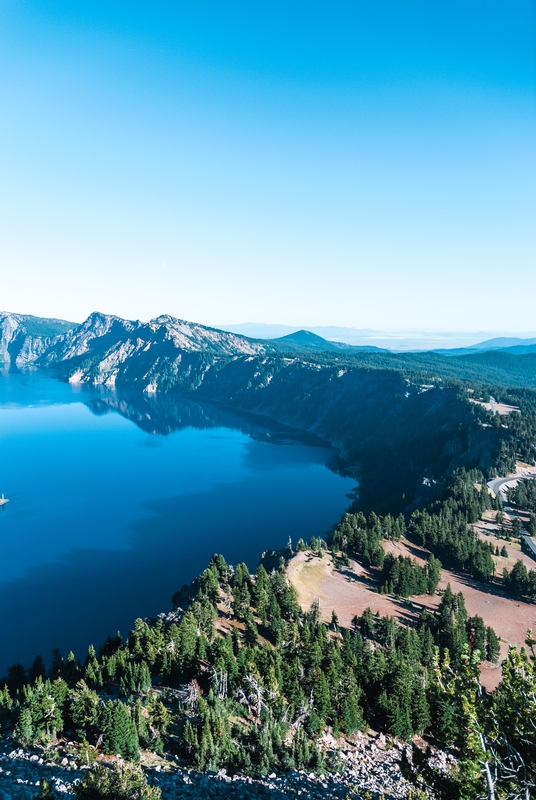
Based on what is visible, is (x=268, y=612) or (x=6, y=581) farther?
(x=6, y=581)

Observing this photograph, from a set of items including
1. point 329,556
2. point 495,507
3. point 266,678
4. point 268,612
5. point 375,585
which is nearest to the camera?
point 266,678

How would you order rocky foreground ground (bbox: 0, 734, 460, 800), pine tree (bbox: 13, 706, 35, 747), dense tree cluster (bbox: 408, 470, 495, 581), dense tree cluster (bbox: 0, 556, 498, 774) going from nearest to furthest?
1. rocky foreground ground (bbox: 0, 734, 460, 800)
2. pine tree (bbox: 13, 706, 35, 747)
3. dense tree cluster (bbox: 0, 556, 498, 774)
4. dense tree cluster (bbox: 408, 470, 495, 581)

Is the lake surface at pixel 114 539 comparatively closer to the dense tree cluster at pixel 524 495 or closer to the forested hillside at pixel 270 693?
the forested hillside at pixel 270 693

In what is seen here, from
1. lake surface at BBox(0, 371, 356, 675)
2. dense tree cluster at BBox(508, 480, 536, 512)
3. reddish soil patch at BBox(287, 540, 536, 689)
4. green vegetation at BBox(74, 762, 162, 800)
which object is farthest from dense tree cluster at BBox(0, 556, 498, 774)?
dense tree cluster at BBox(508, 480, 536, 512)

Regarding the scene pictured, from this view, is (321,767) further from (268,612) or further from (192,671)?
(268,612)

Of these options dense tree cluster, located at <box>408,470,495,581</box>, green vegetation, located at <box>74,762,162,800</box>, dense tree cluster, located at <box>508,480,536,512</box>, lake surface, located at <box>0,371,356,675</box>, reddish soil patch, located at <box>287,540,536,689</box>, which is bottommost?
lake surface, located at <box>0,371,356,675</box>

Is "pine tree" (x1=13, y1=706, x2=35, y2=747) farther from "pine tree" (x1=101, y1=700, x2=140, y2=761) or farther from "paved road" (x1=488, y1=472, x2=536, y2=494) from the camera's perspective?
"paved road" (x1=488, y1=472, x2=536, y2=494)

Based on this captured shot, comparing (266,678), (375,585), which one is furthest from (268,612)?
(375,585)

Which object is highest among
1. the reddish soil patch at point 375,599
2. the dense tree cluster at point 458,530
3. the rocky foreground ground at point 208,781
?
the rocky foreground ground at point 208,781

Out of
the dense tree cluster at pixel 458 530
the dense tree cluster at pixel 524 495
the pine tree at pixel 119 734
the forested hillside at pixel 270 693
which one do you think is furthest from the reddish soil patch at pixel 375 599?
the pine tree at pixel 119 734
